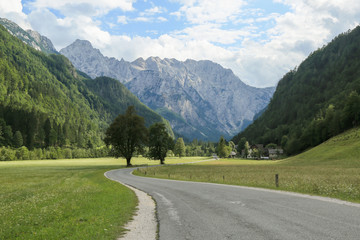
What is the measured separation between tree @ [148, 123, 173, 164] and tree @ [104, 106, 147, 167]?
930cm

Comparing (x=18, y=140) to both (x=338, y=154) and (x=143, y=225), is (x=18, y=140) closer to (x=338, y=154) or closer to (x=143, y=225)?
(x=338, y=154)

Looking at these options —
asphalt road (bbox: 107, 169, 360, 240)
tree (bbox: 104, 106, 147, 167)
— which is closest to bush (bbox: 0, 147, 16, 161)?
tree (bbox: 104, 106, 147, 167)

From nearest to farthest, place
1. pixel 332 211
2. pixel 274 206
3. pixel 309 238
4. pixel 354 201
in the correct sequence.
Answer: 1. pixel 309 238
2. pixel 332 211
3. pixel 274 206
4. pixel 354 201

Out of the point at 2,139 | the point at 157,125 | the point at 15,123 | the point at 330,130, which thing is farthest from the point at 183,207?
the point at 15,123

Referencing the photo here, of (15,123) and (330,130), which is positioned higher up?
(15,123)

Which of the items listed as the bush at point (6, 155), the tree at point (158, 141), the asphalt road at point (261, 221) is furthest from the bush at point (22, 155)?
the asphalt road at point (261, 221)

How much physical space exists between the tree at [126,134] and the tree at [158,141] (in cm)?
930

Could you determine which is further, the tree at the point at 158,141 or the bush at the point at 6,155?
the bush at the point at 6,155

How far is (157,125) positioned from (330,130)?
74.6 m

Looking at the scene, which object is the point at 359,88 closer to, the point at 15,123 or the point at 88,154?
the point at 88,154

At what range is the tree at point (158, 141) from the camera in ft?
332

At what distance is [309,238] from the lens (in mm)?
9312

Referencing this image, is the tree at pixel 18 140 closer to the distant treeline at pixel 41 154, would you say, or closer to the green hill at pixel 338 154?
the distant treeline at pixel 41 154

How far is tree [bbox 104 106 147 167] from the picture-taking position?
290 feet
